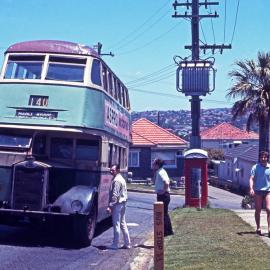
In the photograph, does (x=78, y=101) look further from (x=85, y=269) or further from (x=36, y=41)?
(x=85, y=269)

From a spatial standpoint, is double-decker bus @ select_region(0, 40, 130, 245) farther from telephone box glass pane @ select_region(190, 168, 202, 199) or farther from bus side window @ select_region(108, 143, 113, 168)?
telephone box glass pane @ select_region(190, 168, 202, 199)

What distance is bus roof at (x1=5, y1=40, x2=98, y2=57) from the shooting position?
46.9 ft

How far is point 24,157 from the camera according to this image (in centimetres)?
1327

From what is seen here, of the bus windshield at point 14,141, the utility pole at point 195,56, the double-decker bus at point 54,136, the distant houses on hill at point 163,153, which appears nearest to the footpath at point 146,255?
the double-decker bus at point 54,136

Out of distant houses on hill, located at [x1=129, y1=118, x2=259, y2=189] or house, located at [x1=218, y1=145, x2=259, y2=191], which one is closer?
house, located at [x1=218, y1=145, x2=259, y2=191]

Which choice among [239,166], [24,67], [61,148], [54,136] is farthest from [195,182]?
[239,166]

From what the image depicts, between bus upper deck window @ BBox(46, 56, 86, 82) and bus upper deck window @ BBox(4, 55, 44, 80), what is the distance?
260 millimetres

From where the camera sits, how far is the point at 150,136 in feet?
177

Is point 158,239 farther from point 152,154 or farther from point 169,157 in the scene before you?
point 169,157

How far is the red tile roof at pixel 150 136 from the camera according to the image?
172ft

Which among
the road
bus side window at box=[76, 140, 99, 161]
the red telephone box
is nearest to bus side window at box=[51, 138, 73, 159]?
bus side window at box=[76, 140, 99, 161]

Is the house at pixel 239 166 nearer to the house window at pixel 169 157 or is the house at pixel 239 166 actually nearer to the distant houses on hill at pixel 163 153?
the distant houses on hill at pixel 163 153

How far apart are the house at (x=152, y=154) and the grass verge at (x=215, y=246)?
35.2 m

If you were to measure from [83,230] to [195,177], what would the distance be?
10.2 meters
